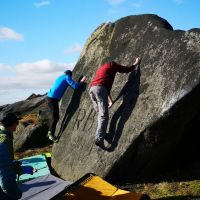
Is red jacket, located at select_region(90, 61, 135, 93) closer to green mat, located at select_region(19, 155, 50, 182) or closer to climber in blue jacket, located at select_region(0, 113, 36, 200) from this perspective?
green mat, located at select_region(19, 155, 50, 182)

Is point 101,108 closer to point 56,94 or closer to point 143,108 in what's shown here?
point 143,108

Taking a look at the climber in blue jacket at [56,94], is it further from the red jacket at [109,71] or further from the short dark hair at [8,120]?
the short dark hair at [8,120]

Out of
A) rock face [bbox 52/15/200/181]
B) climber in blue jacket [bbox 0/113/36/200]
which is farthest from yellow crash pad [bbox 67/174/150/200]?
climber in blue jacket [bbox 0/113/36/200]

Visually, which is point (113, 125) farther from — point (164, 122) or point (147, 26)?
point (147, 26)

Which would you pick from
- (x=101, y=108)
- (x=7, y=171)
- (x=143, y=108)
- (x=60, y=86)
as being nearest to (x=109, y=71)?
(x=101, y=108)

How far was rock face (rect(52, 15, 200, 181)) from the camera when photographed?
12.8 meters

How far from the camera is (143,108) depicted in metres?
13.6

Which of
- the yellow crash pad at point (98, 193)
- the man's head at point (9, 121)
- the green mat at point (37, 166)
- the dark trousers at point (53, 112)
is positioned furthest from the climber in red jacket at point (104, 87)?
the man's head at point (9, 121)

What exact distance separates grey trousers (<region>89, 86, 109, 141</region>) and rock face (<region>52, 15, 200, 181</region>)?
1.51 ft

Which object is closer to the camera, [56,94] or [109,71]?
[109,71]

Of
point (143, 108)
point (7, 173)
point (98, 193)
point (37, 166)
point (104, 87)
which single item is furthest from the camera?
point (37, 166)

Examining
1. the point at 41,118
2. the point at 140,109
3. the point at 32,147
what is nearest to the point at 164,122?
the point at 140,109

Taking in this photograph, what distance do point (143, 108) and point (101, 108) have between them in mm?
1783

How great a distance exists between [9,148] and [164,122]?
229 inches
